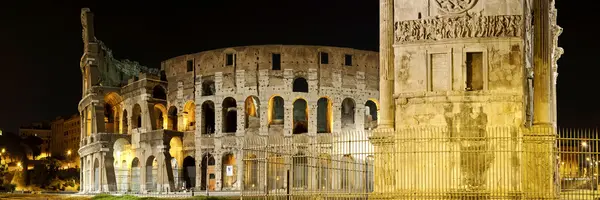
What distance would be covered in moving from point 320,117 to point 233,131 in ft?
21.5

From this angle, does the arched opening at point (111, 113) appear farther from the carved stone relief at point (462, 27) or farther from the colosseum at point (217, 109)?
the carved stone relief at point (462, 27)

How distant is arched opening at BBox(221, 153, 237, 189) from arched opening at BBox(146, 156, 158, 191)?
5.83 meters

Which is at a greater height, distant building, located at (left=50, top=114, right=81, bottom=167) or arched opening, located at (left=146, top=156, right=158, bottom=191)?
distant building, located at (left=50, top=114, right=81, bottom=167)

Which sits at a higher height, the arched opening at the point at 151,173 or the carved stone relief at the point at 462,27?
the carved stone relief at the point at 462,27

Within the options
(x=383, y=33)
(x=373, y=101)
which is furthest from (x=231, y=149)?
(x=383, y=33)

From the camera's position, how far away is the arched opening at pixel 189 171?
5750 centimetres

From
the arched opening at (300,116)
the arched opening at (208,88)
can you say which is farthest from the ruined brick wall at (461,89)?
the arched opening at (208,88)

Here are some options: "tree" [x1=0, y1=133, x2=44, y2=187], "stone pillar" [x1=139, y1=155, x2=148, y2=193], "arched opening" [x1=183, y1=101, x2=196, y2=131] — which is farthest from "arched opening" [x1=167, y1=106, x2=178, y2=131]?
"tree" [x1=0, y1=133, x2=44, y2=187]

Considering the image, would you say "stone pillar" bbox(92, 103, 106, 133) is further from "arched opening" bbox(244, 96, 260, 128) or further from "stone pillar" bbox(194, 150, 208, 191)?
"arched opening" bbox(244, 96, 260, 128)

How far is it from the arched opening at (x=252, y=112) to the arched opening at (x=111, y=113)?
41.4 feet

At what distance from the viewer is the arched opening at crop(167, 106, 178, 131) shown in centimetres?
5959

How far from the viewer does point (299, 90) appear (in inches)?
2165

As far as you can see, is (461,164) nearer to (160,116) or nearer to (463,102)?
(463,102)

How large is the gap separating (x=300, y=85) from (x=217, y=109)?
240 inches
